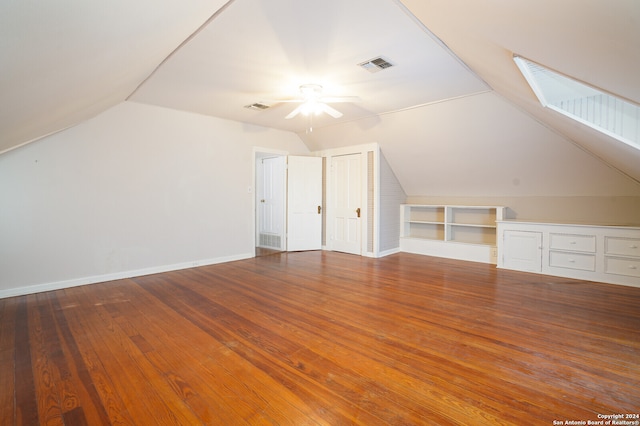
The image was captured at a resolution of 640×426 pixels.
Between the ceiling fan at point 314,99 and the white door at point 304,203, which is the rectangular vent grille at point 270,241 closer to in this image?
the white door at point 304,203

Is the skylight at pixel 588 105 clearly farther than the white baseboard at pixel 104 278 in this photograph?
No

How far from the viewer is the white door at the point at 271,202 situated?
22.1 feet

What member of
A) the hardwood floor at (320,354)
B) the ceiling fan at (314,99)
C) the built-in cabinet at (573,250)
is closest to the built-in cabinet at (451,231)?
the built-in cabinet at (573,250)

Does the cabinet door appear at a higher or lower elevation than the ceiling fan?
lower

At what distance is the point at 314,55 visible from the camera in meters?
3.04

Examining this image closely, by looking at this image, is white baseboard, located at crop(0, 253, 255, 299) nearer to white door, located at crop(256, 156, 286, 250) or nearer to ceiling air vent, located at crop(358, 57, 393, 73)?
white door, located at crop(256, 156, 286, 250)

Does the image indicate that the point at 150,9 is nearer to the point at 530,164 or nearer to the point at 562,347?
the point at 562,347

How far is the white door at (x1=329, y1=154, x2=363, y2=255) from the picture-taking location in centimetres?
641

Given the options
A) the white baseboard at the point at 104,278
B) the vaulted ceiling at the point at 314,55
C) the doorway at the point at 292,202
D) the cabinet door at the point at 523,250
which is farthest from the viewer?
the doorway at the point at 292,202

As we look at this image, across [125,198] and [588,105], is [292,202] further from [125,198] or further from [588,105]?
[588,105]

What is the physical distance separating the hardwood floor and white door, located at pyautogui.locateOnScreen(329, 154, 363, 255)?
2345 mm

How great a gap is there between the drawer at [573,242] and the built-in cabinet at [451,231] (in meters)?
0.89

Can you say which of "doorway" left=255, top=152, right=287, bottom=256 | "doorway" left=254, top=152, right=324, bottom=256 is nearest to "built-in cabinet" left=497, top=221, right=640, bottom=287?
"doorway" left=254, top=152, right=324, bottom=256

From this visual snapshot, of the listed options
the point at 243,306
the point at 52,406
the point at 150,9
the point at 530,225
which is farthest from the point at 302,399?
A: the point at 530,225
